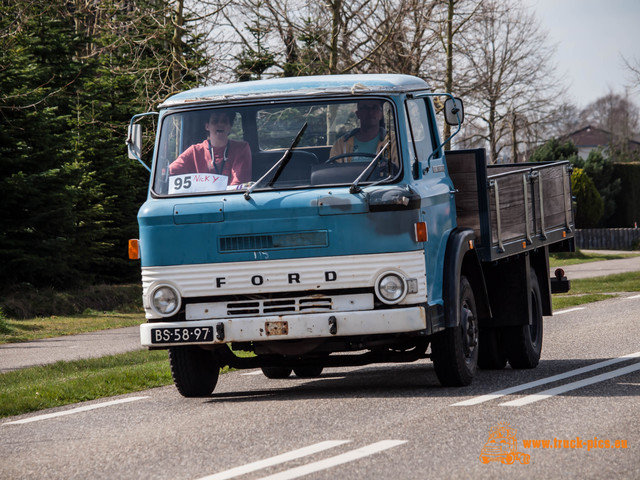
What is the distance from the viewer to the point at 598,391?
29.3ft

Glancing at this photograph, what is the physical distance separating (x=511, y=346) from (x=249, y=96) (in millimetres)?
3691

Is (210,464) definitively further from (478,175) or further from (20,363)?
(20,363)

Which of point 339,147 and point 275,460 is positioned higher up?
point 339,147

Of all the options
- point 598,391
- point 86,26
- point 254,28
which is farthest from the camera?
point 86,26

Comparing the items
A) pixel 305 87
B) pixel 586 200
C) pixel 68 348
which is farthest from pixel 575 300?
pixel 586 200

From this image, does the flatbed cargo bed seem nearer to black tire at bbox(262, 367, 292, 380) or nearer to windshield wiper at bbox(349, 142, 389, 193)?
windshield wiper at bbox(349, 142, 389, 193)

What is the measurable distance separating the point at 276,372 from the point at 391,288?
3.06 metres

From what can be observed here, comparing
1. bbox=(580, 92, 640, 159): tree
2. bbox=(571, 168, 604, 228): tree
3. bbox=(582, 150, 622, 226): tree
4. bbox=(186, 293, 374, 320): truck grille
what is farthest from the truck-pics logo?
bbox=(580, 92, 640, 159): tree

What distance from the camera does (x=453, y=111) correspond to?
919 centimetres

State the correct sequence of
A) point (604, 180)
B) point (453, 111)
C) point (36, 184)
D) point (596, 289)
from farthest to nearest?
point (604, 180), point (596, 289), point (36, 184), point (453, 111)

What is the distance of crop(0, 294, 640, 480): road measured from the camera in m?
6.18

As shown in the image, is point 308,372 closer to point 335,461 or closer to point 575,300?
point 335,461

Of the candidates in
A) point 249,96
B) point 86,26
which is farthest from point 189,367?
point 86,26

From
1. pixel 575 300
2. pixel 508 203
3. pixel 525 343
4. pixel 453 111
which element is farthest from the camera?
pixel 575 300
